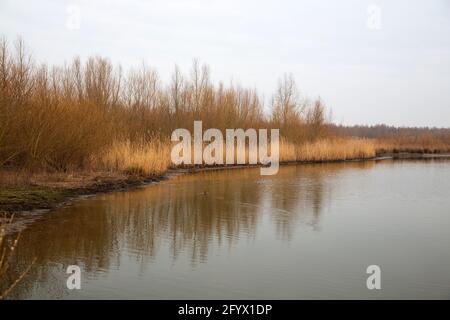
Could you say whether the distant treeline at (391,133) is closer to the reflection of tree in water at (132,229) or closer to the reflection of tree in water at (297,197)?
the reflection of tree in water at (297,197)

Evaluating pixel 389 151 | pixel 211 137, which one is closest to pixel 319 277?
pixel 211 137

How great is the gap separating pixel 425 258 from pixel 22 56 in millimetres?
8834

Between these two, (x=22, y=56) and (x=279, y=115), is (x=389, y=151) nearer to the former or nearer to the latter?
(x=279, y=115)

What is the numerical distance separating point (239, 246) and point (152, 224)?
1.85 m

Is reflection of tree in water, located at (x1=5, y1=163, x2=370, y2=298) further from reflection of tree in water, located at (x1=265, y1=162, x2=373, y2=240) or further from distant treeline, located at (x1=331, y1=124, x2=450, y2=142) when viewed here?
distant treeline, located at (x1=331, y1=124, x2=450, y2=142)

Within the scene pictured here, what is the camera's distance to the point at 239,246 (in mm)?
6324

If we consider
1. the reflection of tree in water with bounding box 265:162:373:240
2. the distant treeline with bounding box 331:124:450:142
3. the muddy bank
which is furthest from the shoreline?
the distant treeline with bounding box 331:124:450:142

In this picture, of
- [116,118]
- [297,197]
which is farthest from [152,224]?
[116,118]

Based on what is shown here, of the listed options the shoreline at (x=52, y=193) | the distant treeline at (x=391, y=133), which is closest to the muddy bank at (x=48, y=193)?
the shoreline at (x=52, y=193)

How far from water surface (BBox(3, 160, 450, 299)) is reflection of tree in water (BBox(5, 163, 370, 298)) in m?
0.02

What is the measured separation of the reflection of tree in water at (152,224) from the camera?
18.1ft

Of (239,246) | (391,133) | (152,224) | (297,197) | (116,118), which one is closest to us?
(239,246)

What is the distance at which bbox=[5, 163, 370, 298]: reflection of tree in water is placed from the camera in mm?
5504

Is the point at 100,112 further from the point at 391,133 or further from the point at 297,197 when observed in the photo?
the point at 391,133
